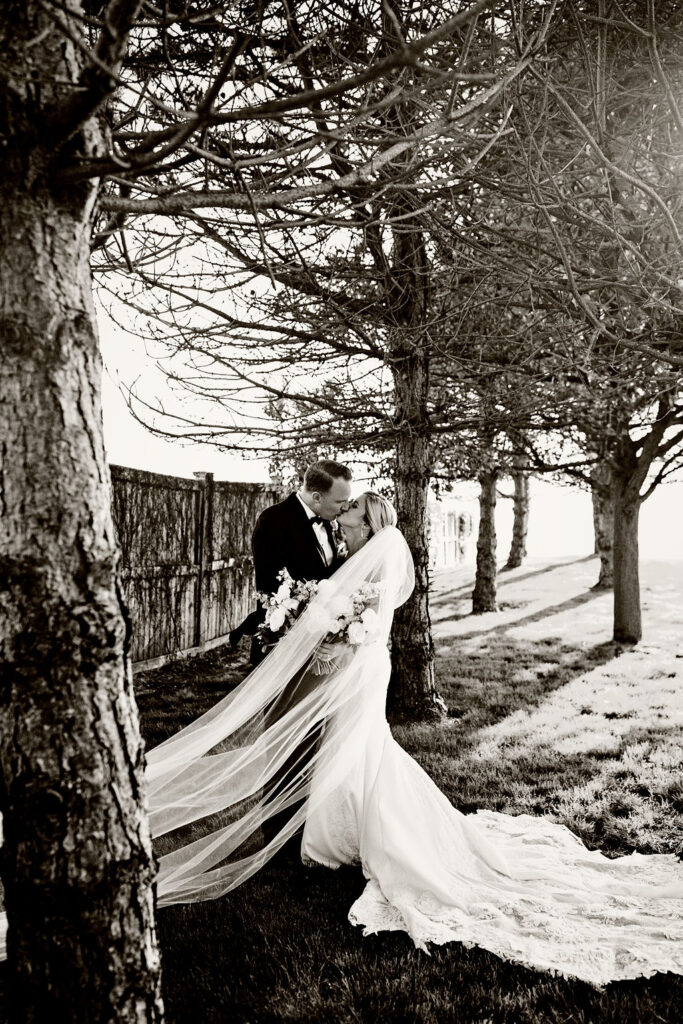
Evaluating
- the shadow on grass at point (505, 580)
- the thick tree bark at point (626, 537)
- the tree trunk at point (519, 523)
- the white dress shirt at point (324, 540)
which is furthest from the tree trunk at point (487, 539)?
the white dress shirt at point (324, 540)

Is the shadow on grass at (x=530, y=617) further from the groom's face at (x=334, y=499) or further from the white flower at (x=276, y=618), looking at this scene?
the white flower at (x=276, y=618)

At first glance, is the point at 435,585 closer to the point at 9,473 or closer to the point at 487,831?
the point at 487,831

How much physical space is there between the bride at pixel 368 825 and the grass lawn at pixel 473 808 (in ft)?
0.64

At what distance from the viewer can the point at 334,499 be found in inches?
205

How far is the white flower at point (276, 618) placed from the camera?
4.75m

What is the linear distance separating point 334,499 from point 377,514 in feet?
1.04

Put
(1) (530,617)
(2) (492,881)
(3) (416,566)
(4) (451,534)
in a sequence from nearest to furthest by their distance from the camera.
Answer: (2) (492,881) → (3) (416,566) → (1) (530,617) → (4) (451,534)

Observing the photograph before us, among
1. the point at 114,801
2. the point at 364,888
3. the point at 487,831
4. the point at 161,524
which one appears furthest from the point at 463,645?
the point at 114,801

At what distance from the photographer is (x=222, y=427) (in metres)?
7.81

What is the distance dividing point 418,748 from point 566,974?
328 centimetres

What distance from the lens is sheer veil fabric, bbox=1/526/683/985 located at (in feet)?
12.6

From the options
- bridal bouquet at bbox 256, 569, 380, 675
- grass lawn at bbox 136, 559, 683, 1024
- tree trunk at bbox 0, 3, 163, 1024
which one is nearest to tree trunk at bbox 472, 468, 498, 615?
grass lawn at bbox 136, 559, 683, 1024

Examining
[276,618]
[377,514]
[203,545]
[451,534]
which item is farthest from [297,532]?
[451,534]

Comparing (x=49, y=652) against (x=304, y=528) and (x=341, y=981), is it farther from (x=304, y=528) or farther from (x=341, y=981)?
(x=304, y=528)
